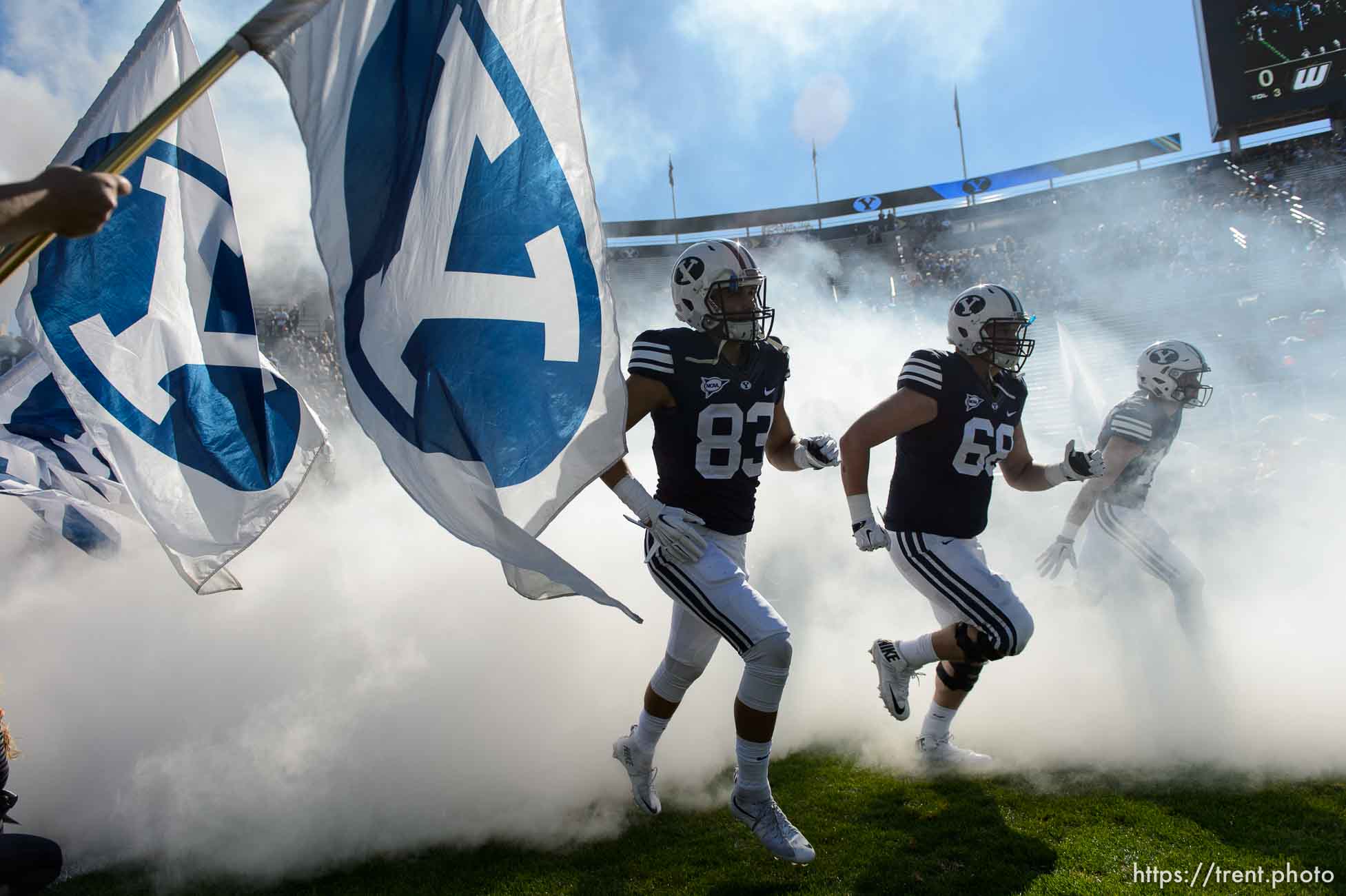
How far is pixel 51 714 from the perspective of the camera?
484 cm

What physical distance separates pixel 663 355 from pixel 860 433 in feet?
3.49

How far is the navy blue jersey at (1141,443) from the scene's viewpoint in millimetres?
5348

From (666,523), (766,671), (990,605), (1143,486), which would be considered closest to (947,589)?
(990,605)

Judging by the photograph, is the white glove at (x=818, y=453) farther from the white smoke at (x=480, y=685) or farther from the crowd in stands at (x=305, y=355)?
the crowd in stands at (x=305, y=355)

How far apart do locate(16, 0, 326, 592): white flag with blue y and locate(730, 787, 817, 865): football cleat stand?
2.33m

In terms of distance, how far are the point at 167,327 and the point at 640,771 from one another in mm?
2869

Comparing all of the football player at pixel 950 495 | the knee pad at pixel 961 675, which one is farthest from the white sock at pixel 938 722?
the knee pad at pixel 961 675

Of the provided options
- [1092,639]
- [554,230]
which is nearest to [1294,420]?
[1092,639]

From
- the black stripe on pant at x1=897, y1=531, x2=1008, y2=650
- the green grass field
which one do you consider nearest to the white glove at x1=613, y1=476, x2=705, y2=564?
the green grass field

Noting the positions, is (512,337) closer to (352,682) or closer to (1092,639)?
(352,682)

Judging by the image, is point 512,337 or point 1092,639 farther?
point 1092,639

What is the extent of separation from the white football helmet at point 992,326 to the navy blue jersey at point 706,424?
3.80ft

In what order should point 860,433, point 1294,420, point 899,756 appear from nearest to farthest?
point 860,433 < point 899,756 < point 1294,420

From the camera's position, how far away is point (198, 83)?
2.45 metres
